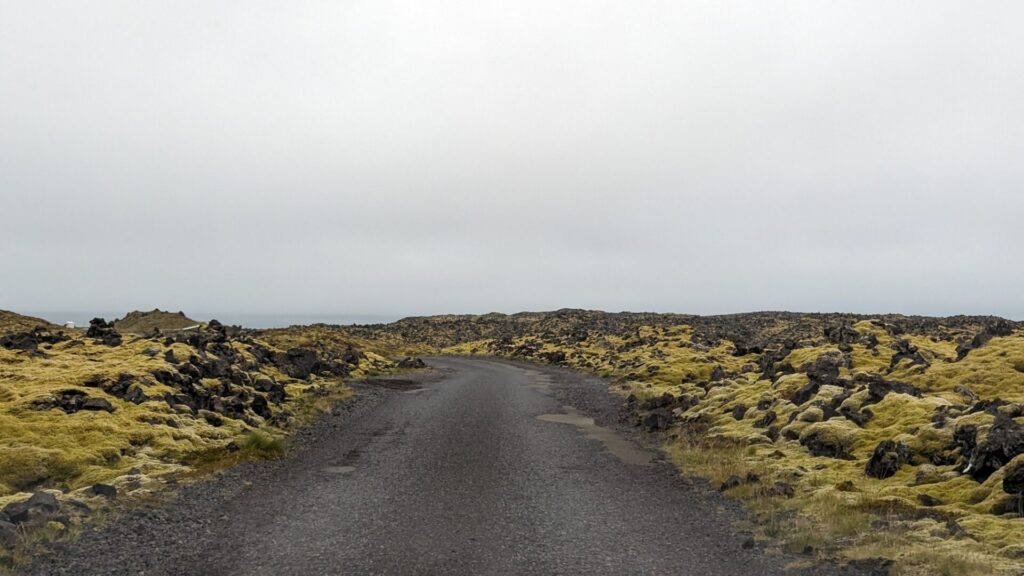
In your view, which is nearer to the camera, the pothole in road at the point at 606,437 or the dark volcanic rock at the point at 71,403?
the pothole in road at the point at 606,437

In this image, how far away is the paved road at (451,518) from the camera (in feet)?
35.3

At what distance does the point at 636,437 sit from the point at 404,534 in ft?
45.4

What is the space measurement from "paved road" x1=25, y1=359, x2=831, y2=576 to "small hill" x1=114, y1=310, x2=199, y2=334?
5445 centimetres

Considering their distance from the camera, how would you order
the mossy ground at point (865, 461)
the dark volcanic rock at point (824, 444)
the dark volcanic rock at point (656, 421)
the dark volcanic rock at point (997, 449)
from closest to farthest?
1. the mossy ground at point (865, 461)
2. the dark volcanic rock at point (997, 449)
3. the dark volcanic rock at point (824, 444)
4. the dark volcanic rock at point (656, 421)

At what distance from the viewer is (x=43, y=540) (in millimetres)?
11312

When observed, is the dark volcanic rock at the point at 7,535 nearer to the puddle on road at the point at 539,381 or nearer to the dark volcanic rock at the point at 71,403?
the dark volcanic rock at the point at 71,403

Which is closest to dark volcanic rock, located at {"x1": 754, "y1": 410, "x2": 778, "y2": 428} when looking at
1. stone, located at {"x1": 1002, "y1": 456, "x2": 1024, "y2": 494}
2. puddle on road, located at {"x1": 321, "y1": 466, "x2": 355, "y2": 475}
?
stone, located at {"x1": 1002, "y1": 456, "x2": 1024, "y2": 494}

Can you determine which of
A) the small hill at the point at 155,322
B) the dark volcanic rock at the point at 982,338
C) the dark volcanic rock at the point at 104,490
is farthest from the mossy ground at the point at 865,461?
the small hill at the point at 155,322

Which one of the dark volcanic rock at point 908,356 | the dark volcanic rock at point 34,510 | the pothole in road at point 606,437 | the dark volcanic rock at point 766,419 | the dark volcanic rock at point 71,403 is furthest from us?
the dark volcanic rock at point 908,356

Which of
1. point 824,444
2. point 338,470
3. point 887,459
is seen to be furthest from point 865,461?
point 338,470

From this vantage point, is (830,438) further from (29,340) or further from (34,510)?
(29,340)

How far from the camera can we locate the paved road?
10.8m

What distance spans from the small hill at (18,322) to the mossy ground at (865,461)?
57.1m

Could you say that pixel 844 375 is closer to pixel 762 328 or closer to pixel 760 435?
pixel 760 435
